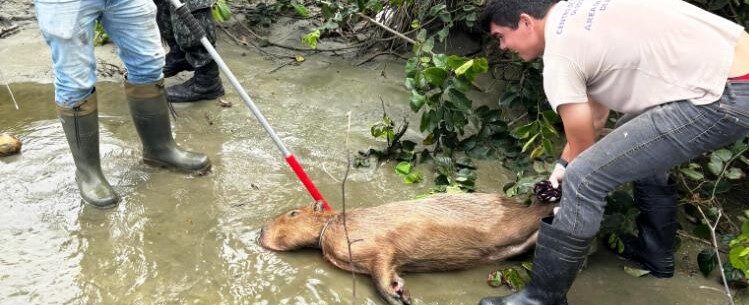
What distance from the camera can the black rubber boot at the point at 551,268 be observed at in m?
2.61

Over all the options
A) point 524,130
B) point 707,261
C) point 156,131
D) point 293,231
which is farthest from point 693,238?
point 156,131

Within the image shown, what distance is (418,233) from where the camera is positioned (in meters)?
3.11

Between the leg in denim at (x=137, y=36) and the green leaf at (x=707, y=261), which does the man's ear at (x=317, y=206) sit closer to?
the leg in denim at (x=137, y=36)

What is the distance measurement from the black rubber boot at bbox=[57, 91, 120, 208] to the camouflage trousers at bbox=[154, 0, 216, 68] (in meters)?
1.31

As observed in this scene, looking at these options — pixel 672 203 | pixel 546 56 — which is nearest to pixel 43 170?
pixel 546 56

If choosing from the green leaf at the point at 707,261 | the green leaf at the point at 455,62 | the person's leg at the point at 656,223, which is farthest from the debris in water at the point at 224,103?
the green leaf at the point at 707,261

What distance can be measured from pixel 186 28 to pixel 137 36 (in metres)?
1.24

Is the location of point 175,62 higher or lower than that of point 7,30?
higher

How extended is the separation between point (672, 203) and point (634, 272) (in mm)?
406

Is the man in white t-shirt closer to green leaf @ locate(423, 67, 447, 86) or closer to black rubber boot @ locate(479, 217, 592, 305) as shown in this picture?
black rubber boot @ locate(479, 217, 592, 305)

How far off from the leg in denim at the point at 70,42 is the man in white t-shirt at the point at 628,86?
6.76 feet

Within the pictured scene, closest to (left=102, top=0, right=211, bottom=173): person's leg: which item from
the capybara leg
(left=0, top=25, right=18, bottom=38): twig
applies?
the capybara leg

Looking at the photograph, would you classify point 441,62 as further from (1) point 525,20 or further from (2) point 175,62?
(2) point 175,62

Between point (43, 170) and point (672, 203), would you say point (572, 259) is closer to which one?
point (672, 203)
